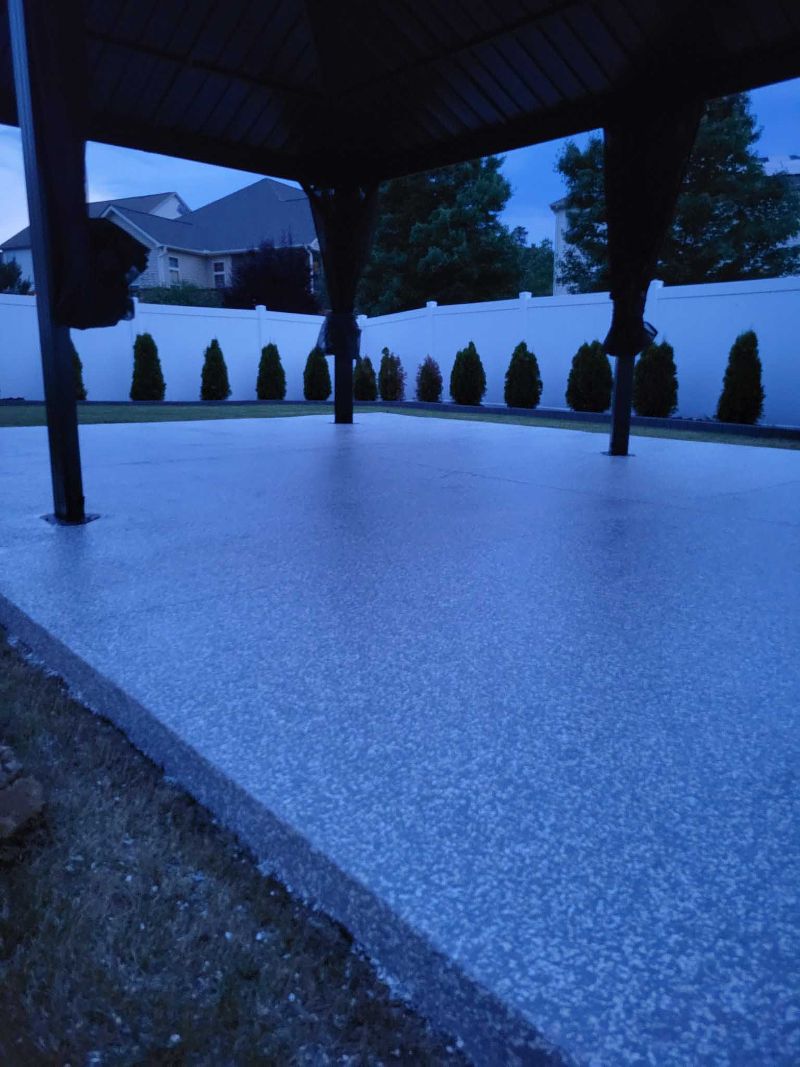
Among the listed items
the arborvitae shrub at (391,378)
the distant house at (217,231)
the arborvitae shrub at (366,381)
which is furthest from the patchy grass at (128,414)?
the distant house at (217,231)

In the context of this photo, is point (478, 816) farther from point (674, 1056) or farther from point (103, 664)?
point (103, 664)

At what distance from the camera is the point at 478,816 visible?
Answer: 3.90 ft

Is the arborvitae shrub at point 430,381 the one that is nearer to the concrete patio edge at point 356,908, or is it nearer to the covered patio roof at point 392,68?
the covered patio roof at point 392,68

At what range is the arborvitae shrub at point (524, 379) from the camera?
1256 centimetres

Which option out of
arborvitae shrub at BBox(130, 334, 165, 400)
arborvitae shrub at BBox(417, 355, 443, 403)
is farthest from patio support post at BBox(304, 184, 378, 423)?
arborvitae shrub at BBox(130, 334, 165, 400)

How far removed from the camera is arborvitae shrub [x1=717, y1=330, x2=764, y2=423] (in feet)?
32.6

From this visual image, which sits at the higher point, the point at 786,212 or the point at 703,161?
the point at 703,161

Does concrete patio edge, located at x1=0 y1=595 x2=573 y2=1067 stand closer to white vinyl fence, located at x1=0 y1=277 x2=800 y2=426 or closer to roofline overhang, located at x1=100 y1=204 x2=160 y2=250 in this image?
white vinyl fence, located at x1=0 y1=277 x2=800 y2=426

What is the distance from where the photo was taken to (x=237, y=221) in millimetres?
28406

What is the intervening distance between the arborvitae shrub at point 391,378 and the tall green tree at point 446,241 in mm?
8541

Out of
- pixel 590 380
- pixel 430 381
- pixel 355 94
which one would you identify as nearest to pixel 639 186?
pixel 355 94

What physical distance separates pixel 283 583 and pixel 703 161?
65.8 ft

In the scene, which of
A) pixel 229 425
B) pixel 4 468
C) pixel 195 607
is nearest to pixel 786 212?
pixel 229 425

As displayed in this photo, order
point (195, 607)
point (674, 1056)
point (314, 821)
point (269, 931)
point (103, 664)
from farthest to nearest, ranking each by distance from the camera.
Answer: point (195, 607) → point (103, 664) → point (314, 821) → point (269, 931) → point (674, 1056)
